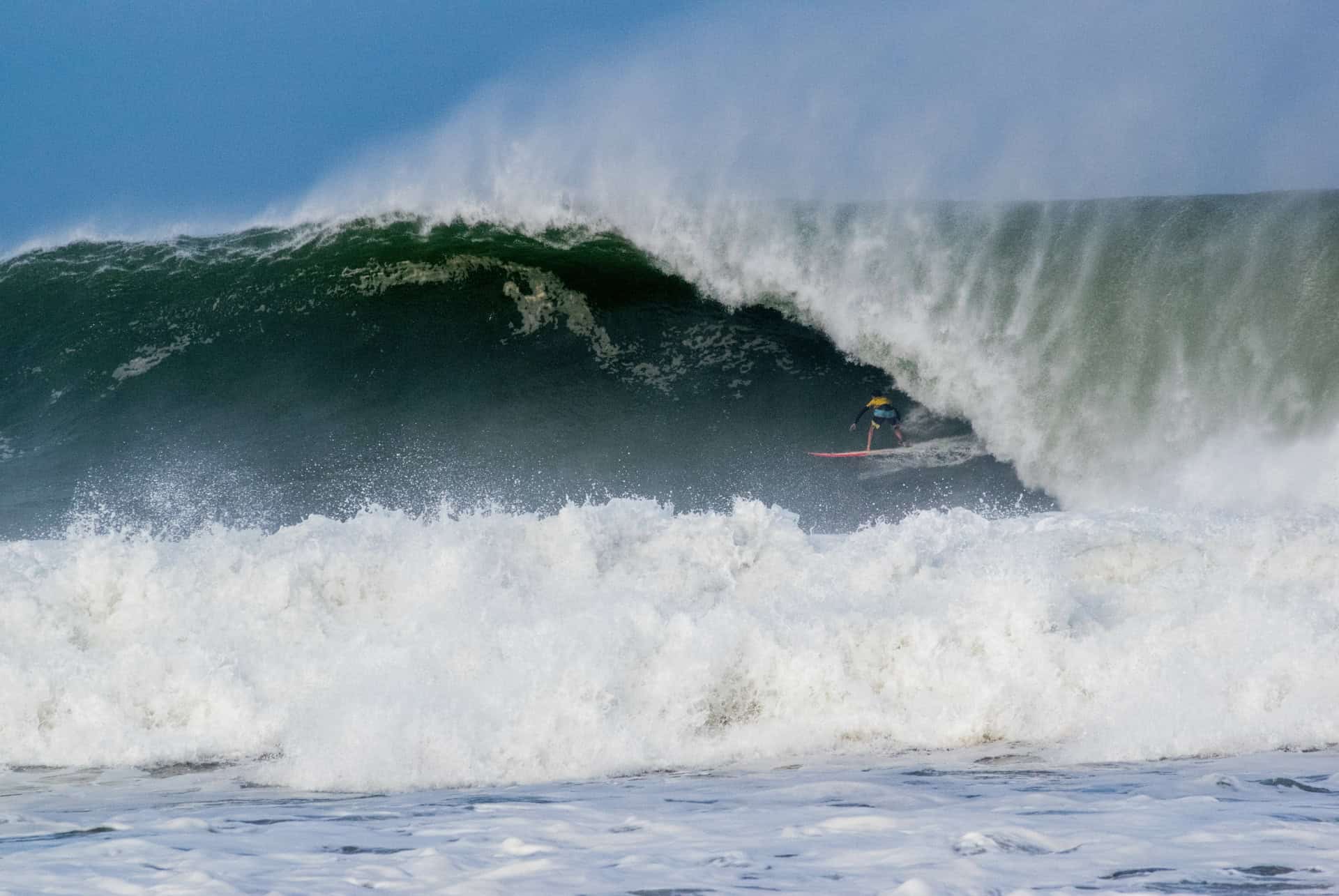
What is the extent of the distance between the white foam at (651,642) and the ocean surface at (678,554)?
2cm

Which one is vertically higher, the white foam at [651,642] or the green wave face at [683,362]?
the green wave face at [683,362]

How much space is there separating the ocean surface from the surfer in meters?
0.12

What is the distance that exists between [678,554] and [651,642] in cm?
141

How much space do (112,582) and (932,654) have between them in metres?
4.64

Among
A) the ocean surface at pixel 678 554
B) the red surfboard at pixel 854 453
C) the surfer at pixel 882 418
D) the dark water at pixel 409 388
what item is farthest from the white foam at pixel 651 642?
the surfer at pixel 882 418

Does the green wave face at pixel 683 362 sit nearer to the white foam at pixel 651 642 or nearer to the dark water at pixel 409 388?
the dark water at pixel 409 388

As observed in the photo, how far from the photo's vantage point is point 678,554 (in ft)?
22.6

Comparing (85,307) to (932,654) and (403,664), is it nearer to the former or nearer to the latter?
(403,664)

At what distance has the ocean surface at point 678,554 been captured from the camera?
3688mm

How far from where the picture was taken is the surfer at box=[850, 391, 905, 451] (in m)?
12.2

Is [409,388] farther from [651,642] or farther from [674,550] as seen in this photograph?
[651,642]

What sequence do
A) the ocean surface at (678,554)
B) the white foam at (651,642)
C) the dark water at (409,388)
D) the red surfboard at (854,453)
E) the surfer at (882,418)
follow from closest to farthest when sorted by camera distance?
the ocean surface at (678,554) < the white foam at (651,642) < the dark water at (409,388) < the red surfboard at (854,453) < the surfer at (882,418)

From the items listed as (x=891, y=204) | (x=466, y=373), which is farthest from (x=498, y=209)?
(x=891, y=204)

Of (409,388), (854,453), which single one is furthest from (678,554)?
(409,388)
